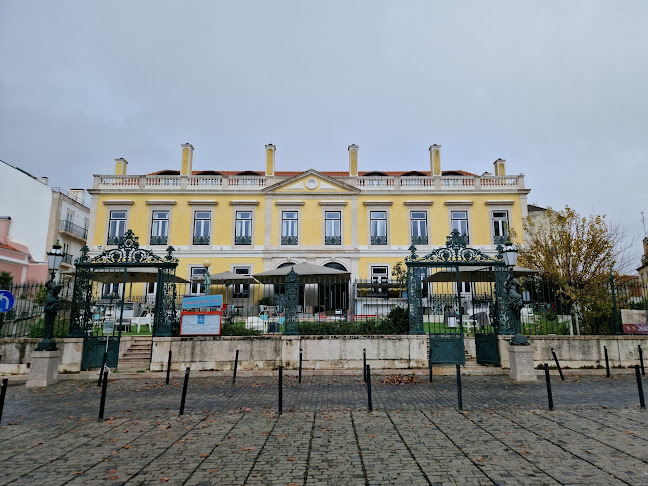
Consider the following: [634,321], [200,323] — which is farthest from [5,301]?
[634,321]

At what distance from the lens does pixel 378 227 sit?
2902cm

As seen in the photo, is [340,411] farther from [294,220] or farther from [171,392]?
[294,220]

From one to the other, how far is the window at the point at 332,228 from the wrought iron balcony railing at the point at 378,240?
2236mm

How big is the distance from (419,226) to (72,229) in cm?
2955

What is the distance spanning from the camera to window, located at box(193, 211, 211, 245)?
1125 inches

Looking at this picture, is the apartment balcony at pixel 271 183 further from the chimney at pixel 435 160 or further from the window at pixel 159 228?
the window at pixel 159 228

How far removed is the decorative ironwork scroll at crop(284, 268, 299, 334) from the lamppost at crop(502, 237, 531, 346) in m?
5.76

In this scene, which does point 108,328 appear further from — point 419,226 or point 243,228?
point 419,226

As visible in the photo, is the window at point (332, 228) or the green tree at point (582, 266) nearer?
the green tree at point (582, 266)

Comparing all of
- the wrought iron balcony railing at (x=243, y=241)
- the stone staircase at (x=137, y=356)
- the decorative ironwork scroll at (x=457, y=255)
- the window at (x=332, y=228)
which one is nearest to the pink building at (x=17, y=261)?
the wrought iron balcony railing at (x=243, y=241)

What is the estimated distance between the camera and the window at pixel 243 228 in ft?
94.0

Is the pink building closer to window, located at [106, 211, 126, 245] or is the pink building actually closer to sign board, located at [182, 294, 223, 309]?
window, located at [106, 211, 126, 245]

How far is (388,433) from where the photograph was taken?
5969mm

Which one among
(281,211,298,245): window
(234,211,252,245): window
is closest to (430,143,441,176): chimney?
(281,211,298,245): window
